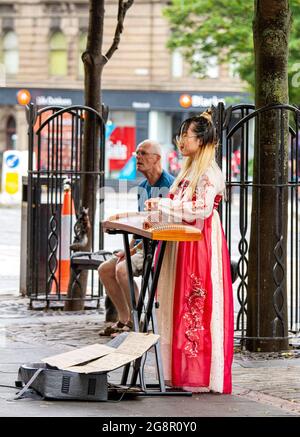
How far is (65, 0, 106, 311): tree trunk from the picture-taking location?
13492 mm

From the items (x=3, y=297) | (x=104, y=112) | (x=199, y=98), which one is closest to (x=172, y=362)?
(x=104, y=112)

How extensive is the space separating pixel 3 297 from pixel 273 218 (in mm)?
5498

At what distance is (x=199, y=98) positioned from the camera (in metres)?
53.1

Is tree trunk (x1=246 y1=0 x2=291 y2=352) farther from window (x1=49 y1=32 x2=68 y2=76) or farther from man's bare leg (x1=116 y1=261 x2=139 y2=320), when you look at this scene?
window (x1=49 y1=32 x2=68 y2=76)

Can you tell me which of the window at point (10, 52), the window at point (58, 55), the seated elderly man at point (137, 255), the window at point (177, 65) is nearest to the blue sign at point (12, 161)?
the window at point (177, 65)

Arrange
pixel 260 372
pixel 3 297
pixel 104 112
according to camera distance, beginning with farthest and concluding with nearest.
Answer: pixel 3 297
pixel 104 112
pixel 260 372

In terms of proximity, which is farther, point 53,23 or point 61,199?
point 53,23

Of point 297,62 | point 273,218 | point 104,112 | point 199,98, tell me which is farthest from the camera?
point 199,98

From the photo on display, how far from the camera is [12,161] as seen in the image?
3684 centimetres

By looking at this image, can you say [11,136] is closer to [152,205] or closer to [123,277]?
[123,277]

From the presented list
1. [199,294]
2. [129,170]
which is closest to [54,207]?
[199,294]

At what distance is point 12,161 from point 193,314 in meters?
28.9

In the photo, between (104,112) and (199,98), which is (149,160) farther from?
(199,98)

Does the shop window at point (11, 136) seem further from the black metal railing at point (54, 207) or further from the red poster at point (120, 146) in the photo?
the black metal railing at point (54, 207)
